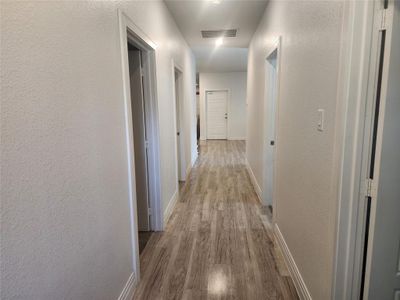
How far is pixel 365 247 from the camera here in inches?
51.2

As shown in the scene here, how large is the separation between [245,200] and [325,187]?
2439mm

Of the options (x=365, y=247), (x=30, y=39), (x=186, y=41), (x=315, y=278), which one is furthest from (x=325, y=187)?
(x=186, y=41)

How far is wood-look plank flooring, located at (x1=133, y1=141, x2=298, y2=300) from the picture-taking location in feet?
6.56

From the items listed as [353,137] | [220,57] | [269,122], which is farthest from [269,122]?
[220,57]

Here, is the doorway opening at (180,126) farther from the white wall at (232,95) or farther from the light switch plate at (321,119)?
the white wall at (232,95)

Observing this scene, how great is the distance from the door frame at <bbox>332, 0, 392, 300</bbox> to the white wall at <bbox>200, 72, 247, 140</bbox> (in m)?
8.85

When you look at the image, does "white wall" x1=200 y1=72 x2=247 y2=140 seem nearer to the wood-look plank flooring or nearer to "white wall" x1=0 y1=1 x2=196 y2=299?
the wood-look plank flooring

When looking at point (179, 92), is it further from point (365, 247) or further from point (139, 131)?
point (365, 247)

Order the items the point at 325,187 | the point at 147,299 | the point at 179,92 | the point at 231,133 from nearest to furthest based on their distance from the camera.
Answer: the point at 325,187, the point at 147,299, the point at 179,92, the point at 231,133

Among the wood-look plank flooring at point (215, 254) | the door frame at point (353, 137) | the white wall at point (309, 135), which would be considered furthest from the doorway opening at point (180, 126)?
the door frame at point (353, 137)

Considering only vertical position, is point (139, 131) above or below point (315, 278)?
above

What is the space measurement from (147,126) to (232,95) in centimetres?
762

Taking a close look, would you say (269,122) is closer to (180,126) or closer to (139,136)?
(139,136)

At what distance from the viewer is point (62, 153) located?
1104mm
